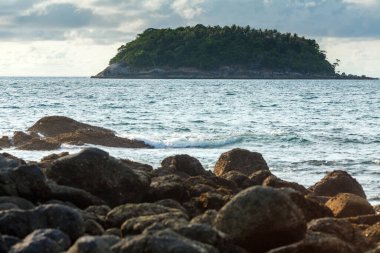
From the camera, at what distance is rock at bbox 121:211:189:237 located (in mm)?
7747

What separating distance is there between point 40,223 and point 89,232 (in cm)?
52

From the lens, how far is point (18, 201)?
9000 mm

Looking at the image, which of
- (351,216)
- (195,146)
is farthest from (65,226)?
(195,146)

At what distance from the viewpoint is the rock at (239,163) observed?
52.9ft

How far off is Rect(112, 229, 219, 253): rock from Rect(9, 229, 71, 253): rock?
56 centimetres

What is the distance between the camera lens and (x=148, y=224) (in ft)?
26.1

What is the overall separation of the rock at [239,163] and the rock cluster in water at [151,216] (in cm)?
428

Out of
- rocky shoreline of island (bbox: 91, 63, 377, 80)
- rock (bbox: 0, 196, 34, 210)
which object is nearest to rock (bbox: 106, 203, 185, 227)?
rock (bbox: 0, 196, 34, 210)

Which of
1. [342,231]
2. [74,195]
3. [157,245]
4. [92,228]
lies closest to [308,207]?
[342,231]

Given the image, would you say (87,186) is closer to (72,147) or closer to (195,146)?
(72,147)

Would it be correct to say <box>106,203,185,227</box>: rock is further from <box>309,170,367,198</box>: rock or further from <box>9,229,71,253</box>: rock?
<box>309,170,367,198</box>: rock

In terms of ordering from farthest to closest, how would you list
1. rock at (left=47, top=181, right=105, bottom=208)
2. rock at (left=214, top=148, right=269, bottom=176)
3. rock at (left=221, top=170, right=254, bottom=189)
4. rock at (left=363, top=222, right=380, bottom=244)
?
rock at (left=214, top=148, right=269, bottom=176), rock at (left=221, top=170, right=254, bottom=189), rock at (left=47, top=181, right=105, bottom=208), rock at (left=363, top=222, right=380, bottom=244)

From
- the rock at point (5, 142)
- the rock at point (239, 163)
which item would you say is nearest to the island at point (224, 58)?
the rock at point (5, 142)

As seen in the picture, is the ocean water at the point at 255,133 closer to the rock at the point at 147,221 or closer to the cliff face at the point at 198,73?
the rock at the point at 147,221
